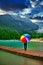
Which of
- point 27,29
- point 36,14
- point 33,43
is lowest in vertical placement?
point 33,43

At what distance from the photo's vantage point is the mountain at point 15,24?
655 inches

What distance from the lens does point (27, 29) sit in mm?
16516

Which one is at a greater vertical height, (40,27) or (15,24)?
(15,24)

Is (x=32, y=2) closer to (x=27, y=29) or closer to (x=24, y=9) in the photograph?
(x=24, y=9)

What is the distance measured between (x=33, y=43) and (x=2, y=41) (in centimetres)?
224

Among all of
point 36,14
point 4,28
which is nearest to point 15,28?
point 4,28

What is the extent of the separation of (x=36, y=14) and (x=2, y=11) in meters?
2.50

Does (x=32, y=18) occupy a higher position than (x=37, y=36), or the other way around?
(x=32, y=18)

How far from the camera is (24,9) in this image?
55.4 feet

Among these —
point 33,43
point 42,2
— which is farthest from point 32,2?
point 33,43

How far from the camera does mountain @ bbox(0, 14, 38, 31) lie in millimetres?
16625

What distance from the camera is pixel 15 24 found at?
1678 cm

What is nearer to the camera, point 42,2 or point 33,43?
point 33,43

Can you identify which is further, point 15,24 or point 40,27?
point 15,24
